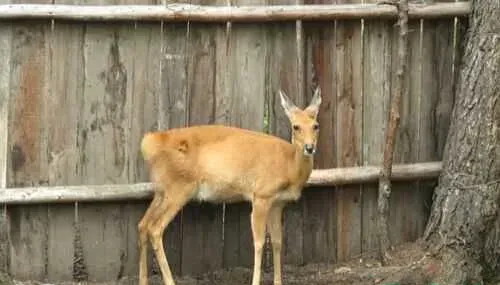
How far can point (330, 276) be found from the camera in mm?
8203

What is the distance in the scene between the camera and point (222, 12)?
782 cm

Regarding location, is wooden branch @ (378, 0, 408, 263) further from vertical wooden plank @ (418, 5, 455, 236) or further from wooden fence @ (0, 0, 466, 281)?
vertical wooden plank @ (418, 5, 455, 236)

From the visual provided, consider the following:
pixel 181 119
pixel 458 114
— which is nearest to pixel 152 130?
pixel 181 119

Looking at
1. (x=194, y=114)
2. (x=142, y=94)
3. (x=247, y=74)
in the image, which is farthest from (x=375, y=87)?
(x=142, y=94)

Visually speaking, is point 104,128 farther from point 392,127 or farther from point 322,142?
point 392,127

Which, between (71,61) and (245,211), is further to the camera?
(245,211)

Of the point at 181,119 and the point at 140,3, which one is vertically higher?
the point at 140,3

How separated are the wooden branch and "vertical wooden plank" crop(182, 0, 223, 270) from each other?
126 centimetres

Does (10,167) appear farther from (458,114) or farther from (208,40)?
(458,114)

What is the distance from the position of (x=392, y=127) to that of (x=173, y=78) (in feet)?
5.65

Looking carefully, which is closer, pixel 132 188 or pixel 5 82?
pixel 5 82

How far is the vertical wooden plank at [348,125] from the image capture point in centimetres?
819

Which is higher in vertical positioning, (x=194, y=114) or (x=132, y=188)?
(x=194, y=114)

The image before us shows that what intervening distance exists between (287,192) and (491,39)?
1900 millimetres
